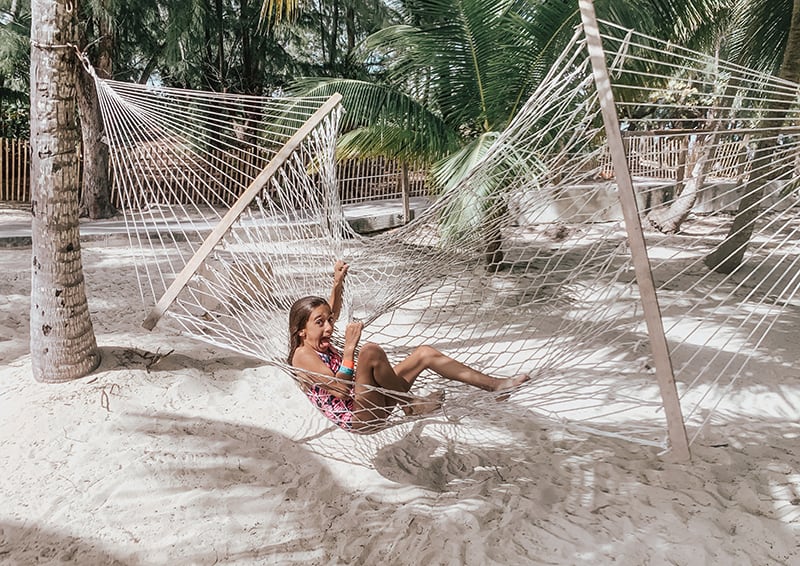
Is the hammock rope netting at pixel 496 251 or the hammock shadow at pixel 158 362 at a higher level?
the hammock rope netting at pixel 496 251

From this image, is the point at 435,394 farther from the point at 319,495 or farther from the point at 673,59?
the point at 673,59

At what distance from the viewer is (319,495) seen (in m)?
1.91

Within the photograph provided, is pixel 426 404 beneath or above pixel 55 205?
beneath

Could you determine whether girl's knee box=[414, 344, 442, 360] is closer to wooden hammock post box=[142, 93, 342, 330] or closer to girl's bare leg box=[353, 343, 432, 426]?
girl's bare leg box=[353, 343, 432, 426]

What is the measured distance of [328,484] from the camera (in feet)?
6.46

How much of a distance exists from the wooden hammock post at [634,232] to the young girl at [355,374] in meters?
0.54

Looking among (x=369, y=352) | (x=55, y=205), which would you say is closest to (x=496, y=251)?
(x=369, y=352)

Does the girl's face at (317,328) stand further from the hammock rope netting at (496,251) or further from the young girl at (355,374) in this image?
the hammock rope netting at (496,251)

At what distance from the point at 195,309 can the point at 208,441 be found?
1.31 metres

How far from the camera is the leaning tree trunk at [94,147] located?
19.4 feet

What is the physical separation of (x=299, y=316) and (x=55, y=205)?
103 cm

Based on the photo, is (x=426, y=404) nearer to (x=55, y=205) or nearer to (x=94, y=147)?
(x=55, y=205)

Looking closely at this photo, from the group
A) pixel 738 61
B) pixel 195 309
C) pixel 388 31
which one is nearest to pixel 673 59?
pixel 738 61

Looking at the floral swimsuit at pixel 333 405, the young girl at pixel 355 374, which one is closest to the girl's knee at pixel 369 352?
the young girl at pixel 355 374
